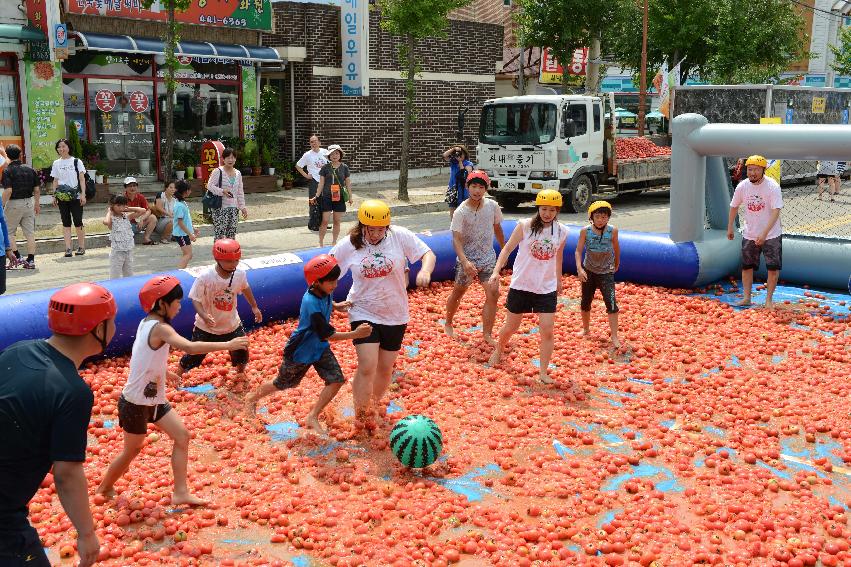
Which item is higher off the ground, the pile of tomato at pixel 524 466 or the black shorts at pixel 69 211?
the black shorts at pixel 69 211

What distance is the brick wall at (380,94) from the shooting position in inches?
1045

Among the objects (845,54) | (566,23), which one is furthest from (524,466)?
(845,54)

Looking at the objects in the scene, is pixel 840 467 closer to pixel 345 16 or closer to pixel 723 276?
pixel 723 276

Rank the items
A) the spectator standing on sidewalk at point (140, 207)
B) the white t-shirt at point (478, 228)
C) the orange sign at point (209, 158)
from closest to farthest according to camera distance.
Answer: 1. the white t-shirt at point (478, 228)
2. the spectator standing on sidewalk at point (140, 207)
3. the orange sign at point (209, 158)

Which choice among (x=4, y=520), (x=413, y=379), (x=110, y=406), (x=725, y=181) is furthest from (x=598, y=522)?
(x=725, y=181)

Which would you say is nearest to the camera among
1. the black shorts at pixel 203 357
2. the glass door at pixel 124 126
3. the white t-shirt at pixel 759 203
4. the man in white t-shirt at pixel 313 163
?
the black shorts at pixel 203 357

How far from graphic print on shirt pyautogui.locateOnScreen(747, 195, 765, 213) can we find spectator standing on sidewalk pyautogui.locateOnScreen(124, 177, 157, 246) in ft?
28.3

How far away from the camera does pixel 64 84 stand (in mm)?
21953

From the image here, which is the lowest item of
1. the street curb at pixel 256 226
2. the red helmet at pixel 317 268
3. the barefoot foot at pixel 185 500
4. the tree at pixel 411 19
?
the barefoot foot at pixel 185 500

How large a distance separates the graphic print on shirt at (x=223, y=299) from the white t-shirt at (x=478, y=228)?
2794 mm

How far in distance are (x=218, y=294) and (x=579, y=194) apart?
636 inches

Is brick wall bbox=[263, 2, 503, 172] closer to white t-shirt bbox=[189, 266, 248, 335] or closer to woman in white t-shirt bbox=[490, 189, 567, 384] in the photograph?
woman in white t-shirt bbox=[490, 189, 567, 384]

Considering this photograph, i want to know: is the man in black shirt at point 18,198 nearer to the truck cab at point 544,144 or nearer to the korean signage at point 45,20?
the korean signage at point 45,20

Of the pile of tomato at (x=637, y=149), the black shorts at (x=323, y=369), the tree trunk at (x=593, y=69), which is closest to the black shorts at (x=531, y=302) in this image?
the black shorts at (x=323, y=369)
